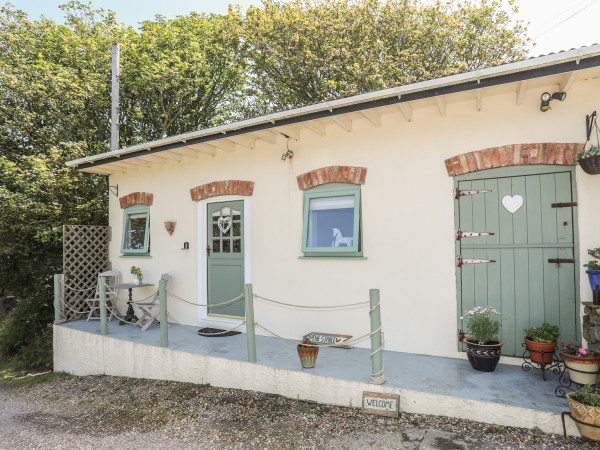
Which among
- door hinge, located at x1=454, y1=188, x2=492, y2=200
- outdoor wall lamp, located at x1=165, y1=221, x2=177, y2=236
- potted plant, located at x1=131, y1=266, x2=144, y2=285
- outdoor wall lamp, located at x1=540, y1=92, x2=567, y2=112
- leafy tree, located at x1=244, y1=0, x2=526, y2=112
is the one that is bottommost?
potted plant, located at x1=131, y1=266, x2=144, y2=285

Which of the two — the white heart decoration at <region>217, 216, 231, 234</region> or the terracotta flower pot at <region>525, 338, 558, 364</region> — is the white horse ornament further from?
the terracotta flower pot at <region>525, 338, 558, 364</region>

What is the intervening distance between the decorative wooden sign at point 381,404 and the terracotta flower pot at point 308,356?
2.31 ft

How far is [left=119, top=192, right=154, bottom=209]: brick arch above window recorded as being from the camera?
23.9 feet

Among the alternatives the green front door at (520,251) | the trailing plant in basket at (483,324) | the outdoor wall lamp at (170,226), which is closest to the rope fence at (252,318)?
the trailing plant in basket at (483,324)

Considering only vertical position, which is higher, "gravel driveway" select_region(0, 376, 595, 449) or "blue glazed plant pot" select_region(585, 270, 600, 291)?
"blue glazed plant pot" select_region(585, 270, 600, 291)

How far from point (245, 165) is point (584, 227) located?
14.8ft

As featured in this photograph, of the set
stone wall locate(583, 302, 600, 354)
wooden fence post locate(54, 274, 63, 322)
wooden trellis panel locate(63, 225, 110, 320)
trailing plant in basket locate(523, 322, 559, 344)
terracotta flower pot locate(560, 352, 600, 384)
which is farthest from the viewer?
wooden trellis panel locate(63, 225, 110, 320)

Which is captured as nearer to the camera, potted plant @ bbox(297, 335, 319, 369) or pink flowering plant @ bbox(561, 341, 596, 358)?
pink flowering plant @ bbox(561, 341, 596, 358)

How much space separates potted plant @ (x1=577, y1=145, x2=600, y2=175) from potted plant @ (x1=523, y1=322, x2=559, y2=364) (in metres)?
1.58

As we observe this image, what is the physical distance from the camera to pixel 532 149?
4.01m

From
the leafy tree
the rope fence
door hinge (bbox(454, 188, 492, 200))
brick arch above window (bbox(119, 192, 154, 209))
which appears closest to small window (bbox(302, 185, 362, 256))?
the rope fence

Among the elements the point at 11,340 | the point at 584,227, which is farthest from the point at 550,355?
the point at 11,340

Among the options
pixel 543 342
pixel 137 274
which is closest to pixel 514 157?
pixel 543 342

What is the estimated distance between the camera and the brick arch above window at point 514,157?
385 centimetres
